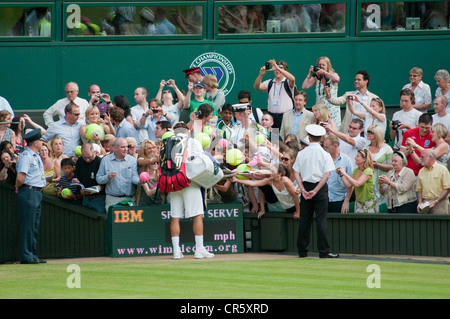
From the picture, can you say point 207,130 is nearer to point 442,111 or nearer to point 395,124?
point 395,124

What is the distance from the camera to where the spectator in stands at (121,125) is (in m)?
16.8

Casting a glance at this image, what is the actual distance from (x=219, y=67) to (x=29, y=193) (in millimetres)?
6099

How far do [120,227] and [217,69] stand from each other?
534 centimetres

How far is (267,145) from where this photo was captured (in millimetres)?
15438

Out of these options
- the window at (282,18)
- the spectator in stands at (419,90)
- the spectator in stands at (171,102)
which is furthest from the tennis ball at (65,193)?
the spectator in stands at (419,90)

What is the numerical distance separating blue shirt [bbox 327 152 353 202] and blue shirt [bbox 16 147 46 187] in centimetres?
456

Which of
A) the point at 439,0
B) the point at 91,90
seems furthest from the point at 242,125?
the point at 439,0

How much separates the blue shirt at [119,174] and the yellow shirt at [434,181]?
14.7 feet

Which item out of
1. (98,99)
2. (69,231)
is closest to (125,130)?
(98,99)

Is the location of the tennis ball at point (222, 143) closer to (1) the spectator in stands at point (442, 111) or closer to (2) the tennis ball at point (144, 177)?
(2) the tennis ball at point (144, 177)

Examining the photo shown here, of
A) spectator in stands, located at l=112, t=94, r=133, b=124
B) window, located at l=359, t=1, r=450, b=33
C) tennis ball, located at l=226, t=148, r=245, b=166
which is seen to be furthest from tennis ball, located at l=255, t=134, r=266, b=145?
window, located at l=359, t=1, r=450, b=33

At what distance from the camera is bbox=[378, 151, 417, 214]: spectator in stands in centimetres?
1456

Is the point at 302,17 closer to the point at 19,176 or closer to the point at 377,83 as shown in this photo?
the point at 377,83

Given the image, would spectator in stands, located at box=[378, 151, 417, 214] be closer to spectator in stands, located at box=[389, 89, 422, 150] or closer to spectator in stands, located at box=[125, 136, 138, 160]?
spectator in stands, located at box=[389, 89, 422, 150]
